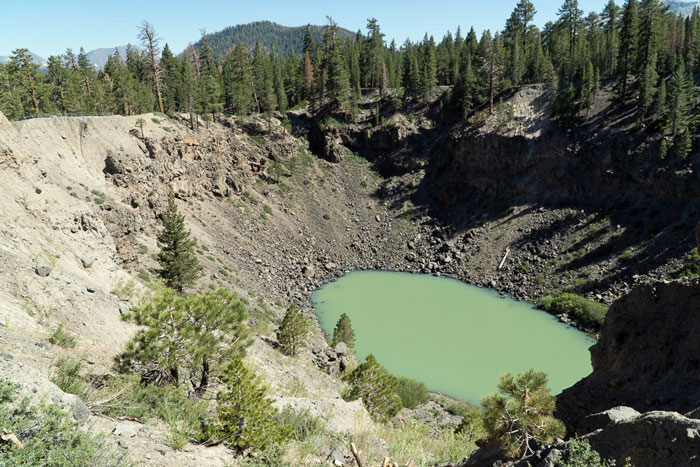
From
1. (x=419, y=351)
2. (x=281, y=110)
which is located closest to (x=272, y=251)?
(x=419, y=351)

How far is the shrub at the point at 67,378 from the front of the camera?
764cm

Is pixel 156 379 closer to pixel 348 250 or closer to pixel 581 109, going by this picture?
pixel 348 250

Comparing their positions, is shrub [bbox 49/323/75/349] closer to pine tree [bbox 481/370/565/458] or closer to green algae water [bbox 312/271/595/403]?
pine tree [bbox 481/370/565/458]

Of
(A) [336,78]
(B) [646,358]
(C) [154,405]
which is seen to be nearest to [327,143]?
(A) [336,78]

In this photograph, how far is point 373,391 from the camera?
1889 centimetres

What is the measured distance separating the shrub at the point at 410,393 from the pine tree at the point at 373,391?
15.8 feet

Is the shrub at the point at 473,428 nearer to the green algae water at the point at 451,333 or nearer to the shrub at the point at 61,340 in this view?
the green algae water at the point at 451,333

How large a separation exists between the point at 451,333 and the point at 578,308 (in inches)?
480

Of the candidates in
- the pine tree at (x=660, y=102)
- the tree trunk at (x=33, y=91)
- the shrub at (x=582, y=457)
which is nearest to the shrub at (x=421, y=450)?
the shrub at (x=582, y=457)

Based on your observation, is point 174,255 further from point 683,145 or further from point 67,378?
point 683,145

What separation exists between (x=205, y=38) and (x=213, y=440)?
2808 inches

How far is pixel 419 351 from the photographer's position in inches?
1368

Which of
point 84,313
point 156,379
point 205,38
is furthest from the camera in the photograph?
point 205,38

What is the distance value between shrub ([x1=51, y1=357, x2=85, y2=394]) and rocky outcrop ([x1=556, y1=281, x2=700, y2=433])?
A: 12.1 metres
